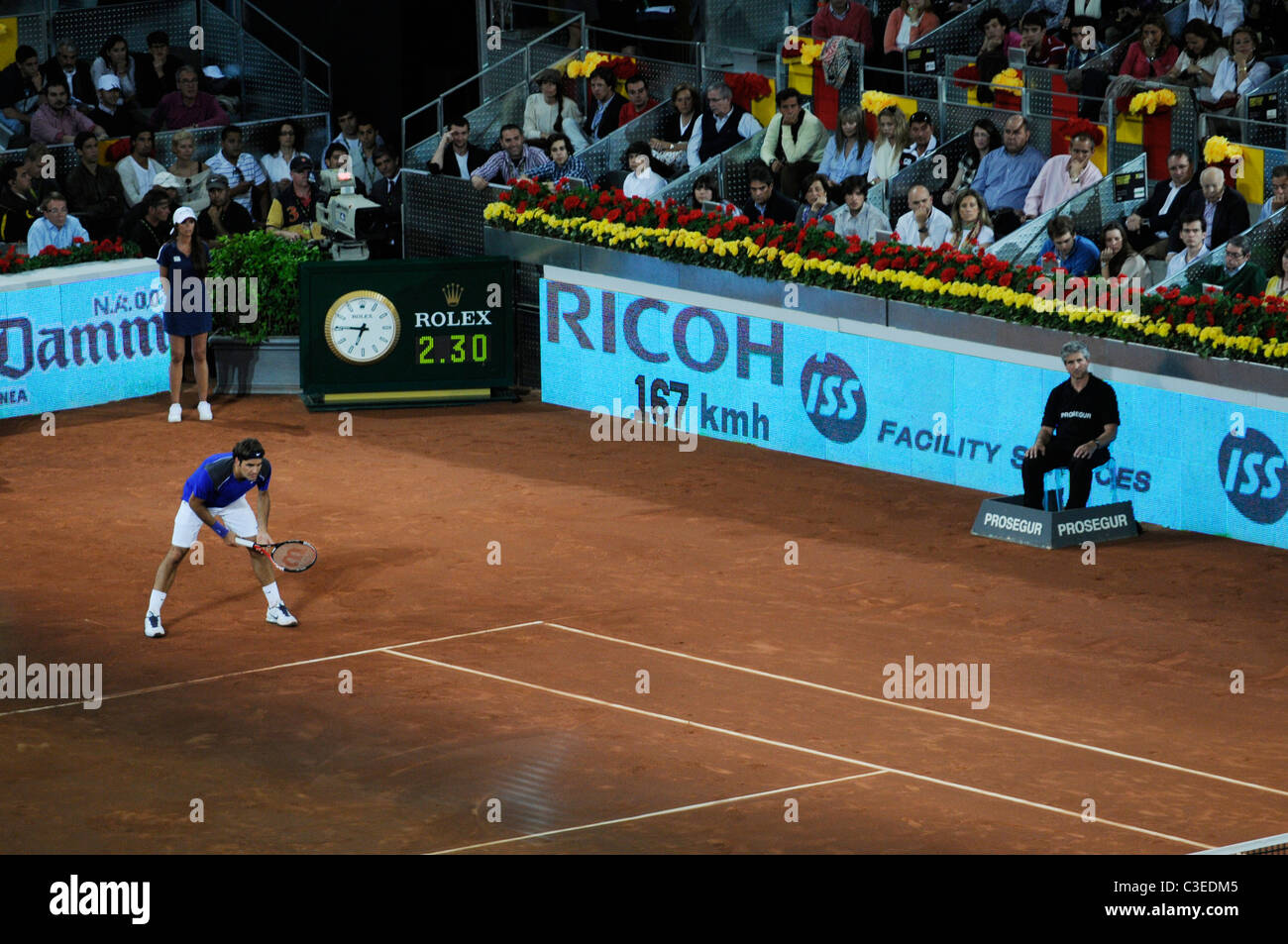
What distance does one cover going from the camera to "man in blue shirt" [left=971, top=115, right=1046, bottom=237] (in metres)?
A: 21.4

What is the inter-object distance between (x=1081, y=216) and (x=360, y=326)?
761 cm

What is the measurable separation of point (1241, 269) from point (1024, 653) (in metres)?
5.44

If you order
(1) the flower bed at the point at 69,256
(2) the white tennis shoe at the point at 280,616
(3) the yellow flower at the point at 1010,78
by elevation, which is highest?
(3) the yellow flower at the point at 1010,78

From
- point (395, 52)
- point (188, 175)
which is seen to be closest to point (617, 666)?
point (188, 175)

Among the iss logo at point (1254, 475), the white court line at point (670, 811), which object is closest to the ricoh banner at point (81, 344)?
the iss logo at point (1254, 475)

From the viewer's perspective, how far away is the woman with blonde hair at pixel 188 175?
2567cm

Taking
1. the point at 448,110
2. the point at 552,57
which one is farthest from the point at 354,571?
the point at 448,110

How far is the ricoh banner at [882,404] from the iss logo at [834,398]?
0.04 ft

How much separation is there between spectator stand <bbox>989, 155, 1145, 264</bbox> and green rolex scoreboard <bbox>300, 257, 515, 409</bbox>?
551cm

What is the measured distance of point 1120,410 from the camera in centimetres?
1808

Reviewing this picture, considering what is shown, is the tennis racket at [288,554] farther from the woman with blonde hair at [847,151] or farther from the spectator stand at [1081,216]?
the woman with blonde hair at [847,151]

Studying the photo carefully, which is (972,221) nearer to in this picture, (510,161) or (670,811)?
(510,161)

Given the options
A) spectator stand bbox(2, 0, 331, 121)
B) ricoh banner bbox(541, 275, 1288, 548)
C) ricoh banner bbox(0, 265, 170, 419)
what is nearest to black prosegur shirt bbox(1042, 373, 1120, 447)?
ricoh banner bbox(541, 275, 1288, 548)

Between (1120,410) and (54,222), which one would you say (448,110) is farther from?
(1120,410)
